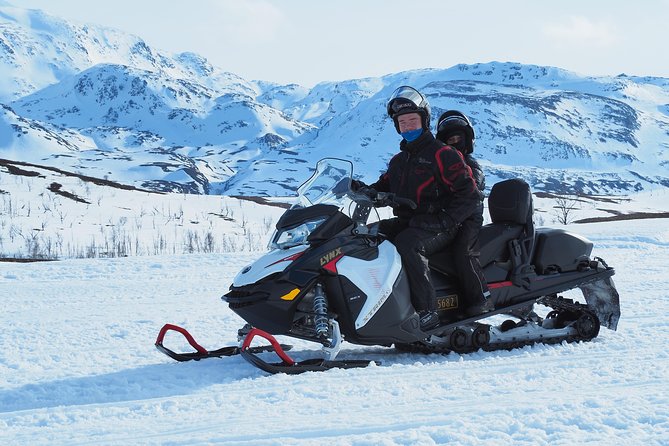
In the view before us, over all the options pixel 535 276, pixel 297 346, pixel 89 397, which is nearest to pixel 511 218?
pixel 535 276

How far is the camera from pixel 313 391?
4.68 meters

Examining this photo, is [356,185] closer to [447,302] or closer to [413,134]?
[413,134]

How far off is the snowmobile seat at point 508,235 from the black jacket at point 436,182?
64 cm

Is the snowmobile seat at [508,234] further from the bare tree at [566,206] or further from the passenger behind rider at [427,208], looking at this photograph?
the bare tree at [566,206]

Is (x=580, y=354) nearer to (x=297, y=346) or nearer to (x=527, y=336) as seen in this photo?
(x=527, y=336)

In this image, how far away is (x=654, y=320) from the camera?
6930 millimetres

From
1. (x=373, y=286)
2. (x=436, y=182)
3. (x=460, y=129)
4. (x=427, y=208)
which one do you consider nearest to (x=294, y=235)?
(x=373, y=286)

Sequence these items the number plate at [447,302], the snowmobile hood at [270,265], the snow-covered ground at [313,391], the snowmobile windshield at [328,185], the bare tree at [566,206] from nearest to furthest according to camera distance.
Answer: the snow-covered ground at [313,391], the snowmobile hood at [270,265], the snowmobile windshield at [328,185], the number plate at [447,302], the bare tree at [566,206]

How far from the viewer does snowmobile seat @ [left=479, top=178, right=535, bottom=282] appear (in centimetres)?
634

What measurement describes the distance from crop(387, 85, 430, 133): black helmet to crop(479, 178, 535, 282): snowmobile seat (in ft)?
3.84

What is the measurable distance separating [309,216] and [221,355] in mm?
1425

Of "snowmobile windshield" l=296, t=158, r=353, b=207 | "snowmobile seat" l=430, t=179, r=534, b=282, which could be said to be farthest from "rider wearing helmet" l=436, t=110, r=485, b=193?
"snowmobile windshield" l=296, t=158, r=353, b=207

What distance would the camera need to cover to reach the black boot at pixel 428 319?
5.68 metres

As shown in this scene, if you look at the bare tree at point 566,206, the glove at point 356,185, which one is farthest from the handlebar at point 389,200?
the bare tree at point 566,206
